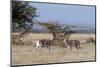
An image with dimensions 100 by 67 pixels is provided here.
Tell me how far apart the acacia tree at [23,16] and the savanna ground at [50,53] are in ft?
Answer: 0.35

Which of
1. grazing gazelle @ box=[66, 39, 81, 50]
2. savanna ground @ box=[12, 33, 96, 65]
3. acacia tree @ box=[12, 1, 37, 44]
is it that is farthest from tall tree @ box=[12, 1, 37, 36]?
grazing gazelle @ box=[66, 39, 81, 50]

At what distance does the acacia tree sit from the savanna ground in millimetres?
107

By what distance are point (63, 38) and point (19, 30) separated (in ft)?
1.86

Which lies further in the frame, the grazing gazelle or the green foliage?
the grazing gazelle

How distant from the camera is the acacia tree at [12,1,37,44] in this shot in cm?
243

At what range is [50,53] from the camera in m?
2.58

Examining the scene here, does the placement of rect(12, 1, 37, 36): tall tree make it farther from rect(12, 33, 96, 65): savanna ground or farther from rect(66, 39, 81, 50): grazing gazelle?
rect(66, 39, 81, 50): grazing gazelle

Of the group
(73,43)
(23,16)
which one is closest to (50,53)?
(73,43)

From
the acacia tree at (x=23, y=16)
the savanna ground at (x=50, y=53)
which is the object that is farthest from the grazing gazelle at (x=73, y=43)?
the acacia tree at (x=23, y=16)

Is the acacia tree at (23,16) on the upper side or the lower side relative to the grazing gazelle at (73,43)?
upper

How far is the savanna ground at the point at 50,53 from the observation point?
2.45m

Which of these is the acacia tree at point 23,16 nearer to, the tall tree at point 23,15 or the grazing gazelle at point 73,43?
the tall tree at point 23,15

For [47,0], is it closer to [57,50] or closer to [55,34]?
[55,34]

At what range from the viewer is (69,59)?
8.75ft
